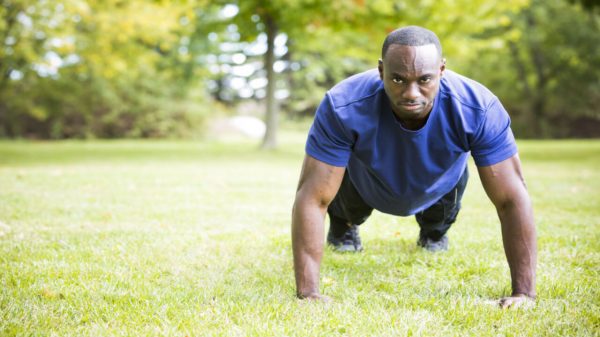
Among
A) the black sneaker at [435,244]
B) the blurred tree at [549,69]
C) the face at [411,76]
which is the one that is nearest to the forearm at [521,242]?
the face at [411,76]

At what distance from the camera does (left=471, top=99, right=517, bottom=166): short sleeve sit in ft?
9.29

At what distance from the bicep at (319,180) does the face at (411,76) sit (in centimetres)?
49

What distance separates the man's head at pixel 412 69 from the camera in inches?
105

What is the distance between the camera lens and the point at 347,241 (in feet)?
14.4

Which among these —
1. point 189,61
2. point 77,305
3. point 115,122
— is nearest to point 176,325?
point 77,305

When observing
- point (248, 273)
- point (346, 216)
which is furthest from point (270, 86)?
point (248, 273)

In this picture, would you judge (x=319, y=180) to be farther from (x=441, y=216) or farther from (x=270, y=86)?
(x=270, y=86)

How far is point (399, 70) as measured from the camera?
2688 mm

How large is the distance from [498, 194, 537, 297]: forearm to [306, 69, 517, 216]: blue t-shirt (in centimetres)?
30

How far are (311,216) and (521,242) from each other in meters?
1.14

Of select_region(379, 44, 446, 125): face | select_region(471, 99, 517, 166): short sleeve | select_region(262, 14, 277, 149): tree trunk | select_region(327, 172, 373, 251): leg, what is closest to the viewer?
select_region(379, 44, 446, 125): face

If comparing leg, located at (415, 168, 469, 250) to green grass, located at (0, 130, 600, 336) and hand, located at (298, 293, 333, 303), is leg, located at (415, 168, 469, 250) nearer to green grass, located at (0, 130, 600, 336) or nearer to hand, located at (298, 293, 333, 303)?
green grass, located at (0, 130, 600, 336)

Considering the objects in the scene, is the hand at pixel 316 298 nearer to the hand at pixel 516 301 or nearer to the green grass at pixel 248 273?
the green grass at pixel 248 273

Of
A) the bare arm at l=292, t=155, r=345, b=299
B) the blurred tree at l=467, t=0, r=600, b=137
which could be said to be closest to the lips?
the bare arm at l=292, t=155, r=345, b=299
